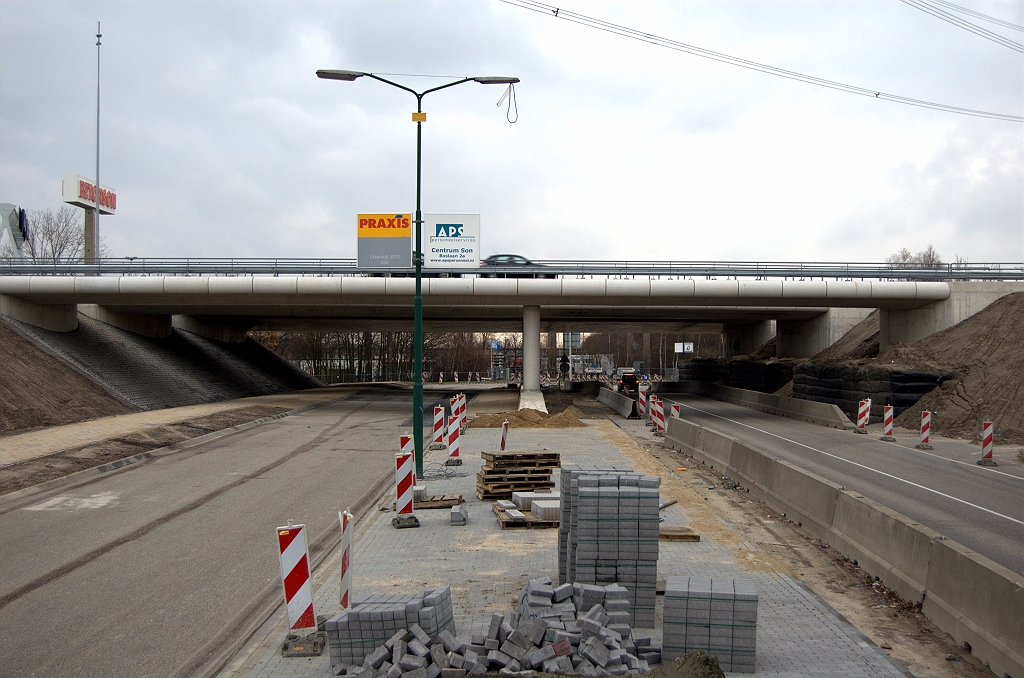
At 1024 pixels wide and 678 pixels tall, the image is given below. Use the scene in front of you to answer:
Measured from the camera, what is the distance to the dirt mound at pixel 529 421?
2812cm

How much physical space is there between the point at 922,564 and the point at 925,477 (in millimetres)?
9791

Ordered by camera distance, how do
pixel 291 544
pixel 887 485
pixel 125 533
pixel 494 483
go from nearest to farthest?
pixel 291 544 < pixel 125 533 < pixel 494 483 < pixel 887 485

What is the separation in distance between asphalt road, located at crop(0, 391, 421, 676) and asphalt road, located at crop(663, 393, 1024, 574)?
9172 mm

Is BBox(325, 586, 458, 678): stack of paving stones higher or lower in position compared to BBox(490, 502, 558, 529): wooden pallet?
higher

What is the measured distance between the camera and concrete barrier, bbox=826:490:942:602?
742cm

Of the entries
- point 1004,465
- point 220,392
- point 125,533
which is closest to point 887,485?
point 1004,465

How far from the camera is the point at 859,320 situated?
41938 mm

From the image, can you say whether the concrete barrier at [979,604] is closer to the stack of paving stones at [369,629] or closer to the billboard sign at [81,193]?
the stack of paving stones at [369,629]

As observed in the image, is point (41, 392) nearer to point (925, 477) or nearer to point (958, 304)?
point (925, 477)

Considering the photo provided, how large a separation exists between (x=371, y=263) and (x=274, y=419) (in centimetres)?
1305

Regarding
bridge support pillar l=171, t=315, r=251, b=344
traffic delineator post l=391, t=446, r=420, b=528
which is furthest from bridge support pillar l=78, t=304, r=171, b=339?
traffic delineator post l=391, t=446, r=420, b=528

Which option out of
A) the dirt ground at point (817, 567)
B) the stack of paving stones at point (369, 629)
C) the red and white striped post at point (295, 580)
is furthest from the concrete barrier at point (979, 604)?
the red and white striped post at point (295, 580)

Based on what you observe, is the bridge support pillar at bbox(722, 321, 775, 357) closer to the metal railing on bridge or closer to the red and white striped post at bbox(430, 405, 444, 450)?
the metal railing on bridge

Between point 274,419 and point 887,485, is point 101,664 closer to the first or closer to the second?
point 887,485
